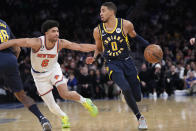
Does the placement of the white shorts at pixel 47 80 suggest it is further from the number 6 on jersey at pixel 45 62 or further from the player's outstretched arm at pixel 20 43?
the player's outstretched arm at pixel 20 43

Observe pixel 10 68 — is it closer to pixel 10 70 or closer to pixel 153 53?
pixel 10 70

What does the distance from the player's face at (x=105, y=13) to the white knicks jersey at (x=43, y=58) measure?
0.90 metres

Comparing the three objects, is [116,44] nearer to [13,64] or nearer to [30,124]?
[13,64]

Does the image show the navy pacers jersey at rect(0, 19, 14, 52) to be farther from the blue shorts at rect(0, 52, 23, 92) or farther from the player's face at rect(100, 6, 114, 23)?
the player's face at rect(100, 6, 114, 23)

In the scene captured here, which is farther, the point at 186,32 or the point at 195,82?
the point at 186,32

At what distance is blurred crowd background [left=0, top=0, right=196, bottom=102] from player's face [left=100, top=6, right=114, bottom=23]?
7.34m

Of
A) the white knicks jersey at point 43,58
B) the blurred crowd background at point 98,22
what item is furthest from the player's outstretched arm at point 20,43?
the blurred crowd background at point 98,22

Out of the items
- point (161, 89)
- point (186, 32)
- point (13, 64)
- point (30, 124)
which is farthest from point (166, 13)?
point (13, 64)

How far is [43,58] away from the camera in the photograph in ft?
18.1

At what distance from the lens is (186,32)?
18406 millimetres

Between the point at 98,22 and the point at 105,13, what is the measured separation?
12.4m

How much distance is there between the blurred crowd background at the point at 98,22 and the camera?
13.1m

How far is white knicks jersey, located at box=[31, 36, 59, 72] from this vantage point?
18.0 ft

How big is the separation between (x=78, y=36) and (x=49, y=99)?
13.1m
